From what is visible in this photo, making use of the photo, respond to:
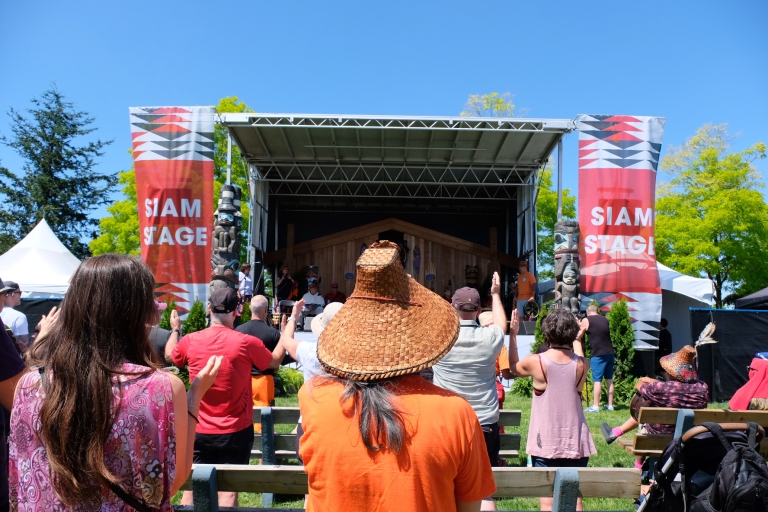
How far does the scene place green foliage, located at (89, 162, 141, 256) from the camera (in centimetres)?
2134

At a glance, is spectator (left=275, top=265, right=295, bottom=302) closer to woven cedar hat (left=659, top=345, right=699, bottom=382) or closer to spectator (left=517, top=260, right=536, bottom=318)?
spectator (left=517, top=260, right=536, bottom=318)

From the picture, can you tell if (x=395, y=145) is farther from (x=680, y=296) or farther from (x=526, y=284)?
(x=680, y=296)

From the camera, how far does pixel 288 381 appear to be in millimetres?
9750

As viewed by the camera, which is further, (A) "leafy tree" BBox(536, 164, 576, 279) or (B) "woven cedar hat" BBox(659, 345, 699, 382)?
(A) "leafy tree" BBox(536, 164, 576, 279)

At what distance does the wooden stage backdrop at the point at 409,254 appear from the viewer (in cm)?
1711

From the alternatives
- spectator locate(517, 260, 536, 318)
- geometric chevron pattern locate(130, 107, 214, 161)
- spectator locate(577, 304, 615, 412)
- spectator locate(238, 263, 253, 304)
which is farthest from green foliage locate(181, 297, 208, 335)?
spectator locate(517, 260, 536, 318)

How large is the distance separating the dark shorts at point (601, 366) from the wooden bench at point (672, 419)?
5004mm

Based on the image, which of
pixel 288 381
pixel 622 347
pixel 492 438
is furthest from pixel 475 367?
pixel 622 347

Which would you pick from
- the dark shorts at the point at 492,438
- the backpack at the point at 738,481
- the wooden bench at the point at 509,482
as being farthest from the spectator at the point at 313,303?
the backpack at the point at 738,481

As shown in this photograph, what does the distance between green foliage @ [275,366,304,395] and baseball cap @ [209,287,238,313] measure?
6031 millimetres

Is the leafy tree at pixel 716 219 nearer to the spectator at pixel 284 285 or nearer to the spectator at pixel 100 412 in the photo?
the spectator at pixel 284 285

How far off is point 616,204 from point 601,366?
3861 mm

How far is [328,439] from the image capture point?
1524 mm

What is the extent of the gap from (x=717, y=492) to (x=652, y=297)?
9.54 meters
